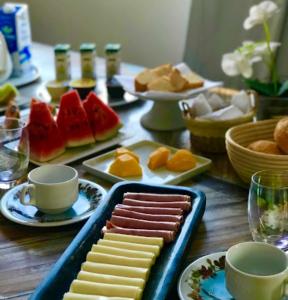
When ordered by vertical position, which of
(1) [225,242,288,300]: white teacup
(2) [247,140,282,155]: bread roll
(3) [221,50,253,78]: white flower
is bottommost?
(1) [225,242,288,300]: white teacup

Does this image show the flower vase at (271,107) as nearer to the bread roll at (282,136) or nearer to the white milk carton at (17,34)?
the bread roll at (282,136)

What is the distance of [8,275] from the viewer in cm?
99

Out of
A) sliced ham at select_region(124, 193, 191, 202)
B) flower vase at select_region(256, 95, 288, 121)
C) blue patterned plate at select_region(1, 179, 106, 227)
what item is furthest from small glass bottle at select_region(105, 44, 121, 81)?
sliced ham at select_region(124, 193, 191, 202)

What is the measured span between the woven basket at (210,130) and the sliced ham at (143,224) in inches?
18.8

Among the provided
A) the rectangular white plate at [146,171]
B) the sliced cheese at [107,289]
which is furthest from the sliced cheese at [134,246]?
the rectangular white plate at [146,171]

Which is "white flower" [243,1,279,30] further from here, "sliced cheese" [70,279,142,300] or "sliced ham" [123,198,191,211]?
"sliced cheese" [70,279,142,300]

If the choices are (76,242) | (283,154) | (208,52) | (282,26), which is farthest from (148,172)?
(208,52)

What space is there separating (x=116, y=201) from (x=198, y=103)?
47cm

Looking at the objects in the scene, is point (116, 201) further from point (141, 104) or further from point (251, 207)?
point (141, 104)

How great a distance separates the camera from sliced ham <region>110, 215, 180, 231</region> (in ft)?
3.47

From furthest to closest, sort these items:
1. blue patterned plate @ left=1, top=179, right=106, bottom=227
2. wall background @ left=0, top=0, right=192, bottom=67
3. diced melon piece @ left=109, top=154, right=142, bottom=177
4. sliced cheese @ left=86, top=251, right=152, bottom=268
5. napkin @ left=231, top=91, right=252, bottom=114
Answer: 1. wall background @ left=0, top=0, right=192, bottom=67
2. napkin @ left=231, top=91, right=252, bottom=114
3. diced melon piece @ left=109, top=154, right=142, bottom=177
4. blue patterned plate @ left=1, top=179, right=106, bottom=227
5. sliced cheese @ left=86, top=251, right=152, bottom=268

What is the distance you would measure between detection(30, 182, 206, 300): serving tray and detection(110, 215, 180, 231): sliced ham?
0.02m

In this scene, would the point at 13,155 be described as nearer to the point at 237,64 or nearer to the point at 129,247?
the point at 129,247

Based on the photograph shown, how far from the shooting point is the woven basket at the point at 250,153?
1.23 metres
